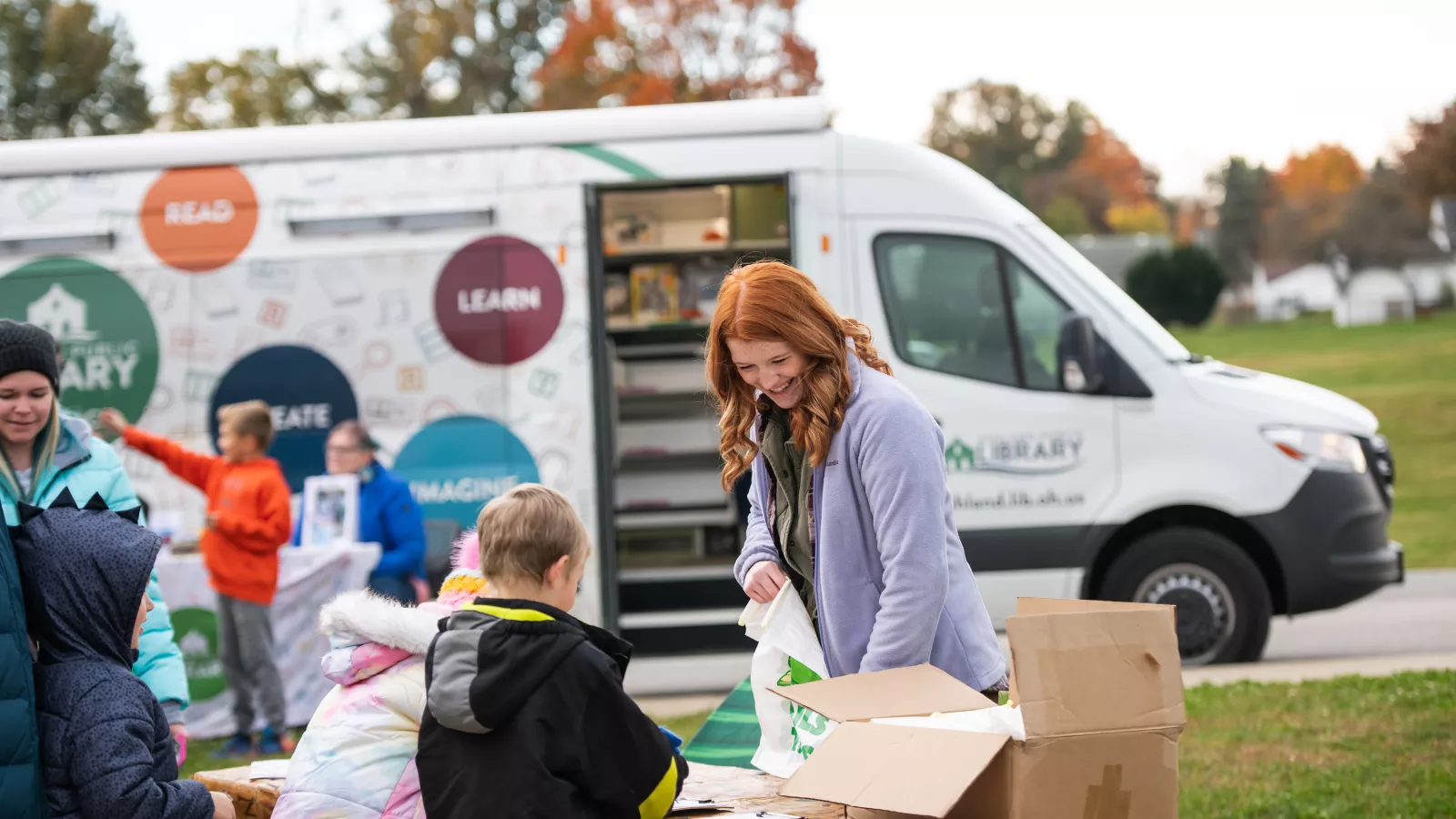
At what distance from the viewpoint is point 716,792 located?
9.37 ft

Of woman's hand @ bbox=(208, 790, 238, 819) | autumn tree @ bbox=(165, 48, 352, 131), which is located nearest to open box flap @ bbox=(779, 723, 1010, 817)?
woman's hand @ bbox=(208, 790, 238, 819)

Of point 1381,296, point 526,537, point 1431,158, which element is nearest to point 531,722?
point 526,537

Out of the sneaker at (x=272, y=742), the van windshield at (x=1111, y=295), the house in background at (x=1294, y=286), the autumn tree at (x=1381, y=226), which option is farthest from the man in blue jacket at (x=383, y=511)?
the house in background at (x=1294, y=286)

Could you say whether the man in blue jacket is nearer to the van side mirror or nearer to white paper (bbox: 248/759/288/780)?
the van side mirror

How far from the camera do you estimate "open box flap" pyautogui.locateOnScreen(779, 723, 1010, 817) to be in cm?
228

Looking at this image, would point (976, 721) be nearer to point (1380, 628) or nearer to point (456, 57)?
point (1380, 628)

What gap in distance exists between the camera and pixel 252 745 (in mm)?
7094

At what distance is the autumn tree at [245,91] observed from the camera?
27797 mm

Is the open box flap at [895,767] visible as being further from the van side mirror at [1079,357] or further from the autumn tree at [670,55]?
the autumn tree at [670,55]

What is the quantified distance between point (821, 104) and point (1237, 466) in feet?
9.34

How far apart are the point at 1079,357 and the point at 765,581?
459 cm

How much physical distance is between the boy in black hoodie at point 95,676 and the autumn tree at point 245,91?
86.1ft

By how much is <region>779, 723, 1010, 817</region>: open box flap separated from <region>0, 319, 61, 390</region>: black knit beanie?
2.10 m

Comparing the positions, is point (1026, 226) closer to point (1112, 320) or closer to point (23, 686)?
point (1112, 320)
